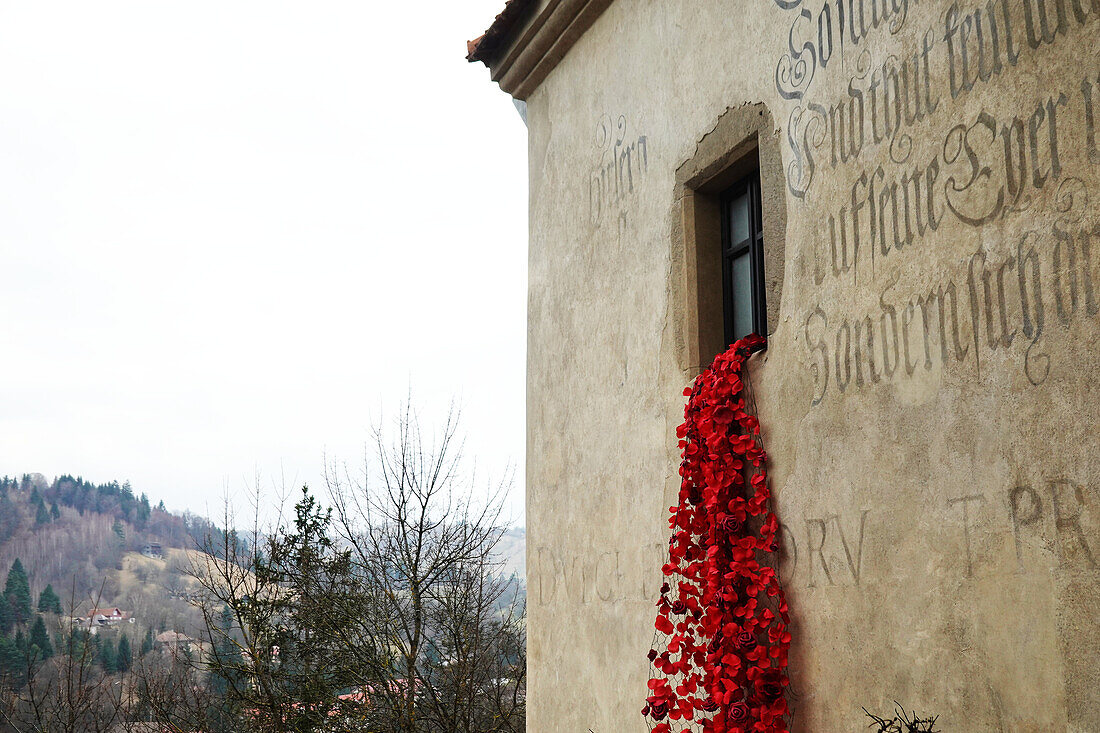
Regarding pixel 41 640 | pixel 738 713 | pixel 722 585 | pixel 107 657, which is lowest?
pixel 107 657

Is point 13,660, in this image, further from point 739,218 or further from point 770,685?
point 770,685

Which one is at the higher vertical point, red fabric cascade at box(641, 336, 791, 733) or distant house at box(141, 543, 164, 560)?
distant house at box(141, 543, 164, 560)

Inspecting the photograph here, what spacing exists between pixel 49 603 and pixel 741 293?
52039mm

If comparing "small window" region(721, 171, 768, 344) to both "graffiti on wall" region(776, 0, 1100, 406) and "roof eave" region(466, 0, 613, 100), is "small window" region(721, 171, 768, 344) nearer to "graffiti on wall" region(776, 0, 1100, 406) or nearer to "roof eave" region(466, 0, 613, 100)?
"graffiti on wall" region(776, 0, 1100, 406)

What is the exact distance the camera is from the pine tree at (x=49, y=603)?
47531 millimetres

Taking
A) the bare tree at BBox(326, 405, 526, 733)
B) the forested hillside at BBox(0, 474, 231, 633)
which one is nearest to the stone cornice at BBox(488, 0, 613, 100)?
the bare tree at BBox(326, 405, 526, 733)

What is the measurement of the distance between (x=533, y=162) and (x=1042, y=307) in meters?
4.48

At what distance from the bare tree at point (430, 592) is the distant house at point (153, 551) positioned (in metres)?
44.0

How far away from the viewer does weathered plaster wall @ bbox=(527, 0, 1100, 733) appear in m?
2.78

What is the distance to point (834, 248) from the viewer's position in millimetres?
3738

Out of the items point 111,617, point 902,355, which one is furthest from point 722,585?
point 111,617

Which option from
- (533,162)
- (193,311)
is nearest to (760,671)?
(533,162)

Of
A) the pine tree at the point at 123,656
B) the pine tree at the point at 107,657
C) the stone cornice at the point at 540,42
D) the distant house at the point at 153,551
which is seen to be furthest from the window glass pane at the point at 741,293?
the distant house at the point at 153,551

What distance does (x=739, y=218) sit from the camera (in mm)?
4715
